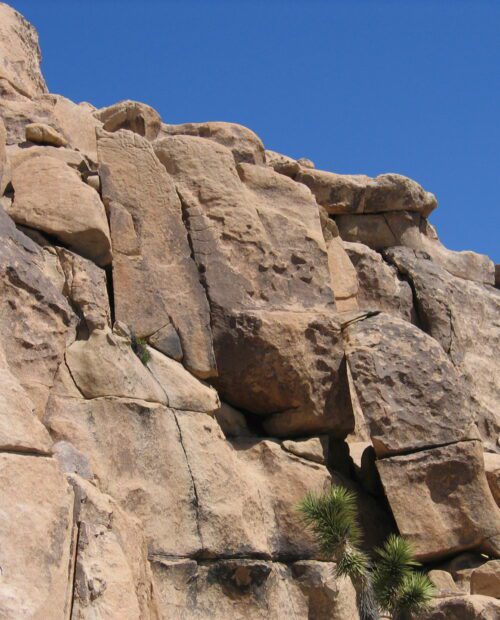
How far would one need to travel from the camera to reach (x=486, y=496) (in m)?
17.4

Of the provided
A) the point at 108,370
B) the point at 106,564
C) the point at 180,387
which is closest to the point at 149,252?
the point at 180,387

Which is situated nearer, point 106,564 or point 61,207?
point 106,564

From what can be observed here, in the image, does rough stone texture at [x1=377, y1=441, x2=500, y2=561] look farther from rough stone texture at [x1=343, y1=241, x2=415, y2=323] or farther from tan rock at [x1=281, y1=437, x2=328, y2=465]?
rough stone texture at [x1=343, y1=241, x2=415, y2=323]

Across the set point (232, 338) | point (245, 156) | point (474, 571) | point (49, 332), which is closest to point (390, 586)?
point (474, 571)

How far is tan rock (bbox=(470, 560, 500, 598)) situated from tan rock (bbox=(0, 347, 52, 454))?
948cm

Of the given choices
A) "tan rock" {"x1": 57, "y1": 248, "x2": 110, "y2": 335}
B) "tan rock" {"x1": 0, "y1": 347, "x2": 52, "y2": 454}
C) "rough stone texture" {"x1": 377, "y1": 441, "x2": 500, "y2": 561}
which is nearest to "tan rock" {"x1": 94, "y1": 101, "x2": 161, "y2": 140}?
"tan rock" {"x1": 57, "y1": 248, "x2": 110, "y2": 335}

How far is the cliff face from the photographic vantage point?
14.1 meters

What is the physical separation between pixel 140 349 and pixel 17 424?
6500 mm

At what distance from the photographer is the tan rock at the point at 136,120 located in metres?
21.0

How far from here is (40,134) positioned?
18.0 metres

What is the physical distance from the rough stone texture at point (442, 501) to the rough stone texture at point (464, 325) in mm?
4586

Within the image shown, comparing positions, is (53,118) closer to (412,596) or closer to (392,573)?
(392,573)

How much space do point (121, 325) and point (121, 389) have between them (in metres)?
1.40

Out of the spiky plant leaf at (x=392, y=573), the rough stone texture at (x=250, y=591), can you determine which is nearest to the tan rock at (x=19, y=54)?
the rough stone texture at (x=250, y=591)
